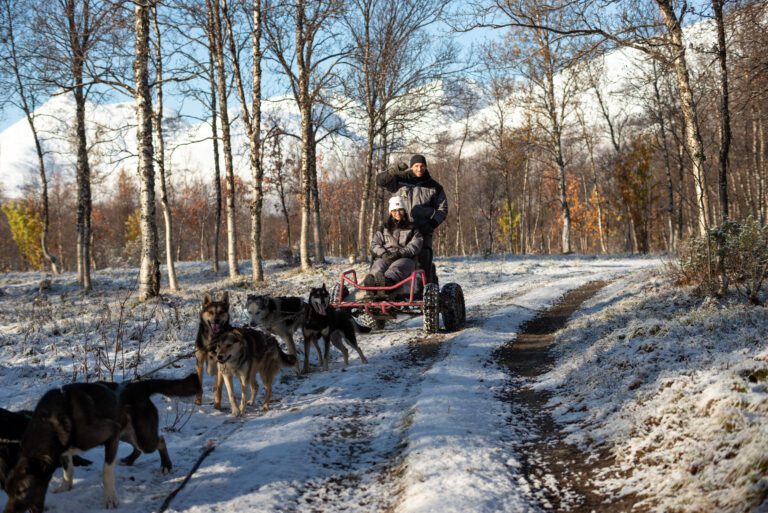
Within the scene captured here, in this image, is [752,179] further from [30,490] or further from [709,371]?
[30,490]

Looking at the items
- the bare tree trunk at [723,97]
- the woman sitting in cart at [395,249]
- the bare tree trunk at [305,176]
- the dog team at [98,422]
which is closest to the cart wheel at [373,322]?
the woman sitting in cart at [395,249]

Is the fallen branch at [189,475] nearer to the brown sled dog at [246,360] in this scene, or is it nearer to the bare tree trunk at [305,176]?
the brown sled dog at [246,360]

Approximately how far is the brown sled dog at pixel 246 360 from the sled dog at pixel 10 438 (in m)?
2.10

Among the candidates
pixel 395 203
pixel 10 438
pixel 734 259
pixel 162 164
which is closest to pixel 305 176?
pixel 162 164

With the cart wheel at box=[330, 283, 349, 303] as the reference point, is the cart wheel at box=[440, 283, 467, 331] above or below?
below

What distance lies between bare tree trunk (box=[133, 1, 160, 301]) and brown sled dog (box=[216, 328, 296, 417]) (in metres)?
8.39

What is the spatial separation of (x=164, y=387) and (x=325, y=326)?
386 cm

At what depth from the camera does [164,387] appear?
4.75m

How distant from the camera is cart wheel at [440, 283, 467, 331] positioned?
9.95m

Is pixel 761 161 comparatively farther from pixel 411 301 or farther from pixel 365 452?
pixel 365 452

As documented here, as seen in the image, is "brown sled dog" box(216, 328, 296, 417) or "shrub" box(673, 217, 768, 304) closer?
"brown sled dog" box(216, 328, 296, 417)

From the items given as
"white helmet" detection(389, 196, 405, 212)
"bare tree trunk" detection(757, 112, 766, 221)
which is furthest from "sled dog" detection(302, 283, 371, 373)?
"bare tree trunk" detection(757, 112, 766, 221)

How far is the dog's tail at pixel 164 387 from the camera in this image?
175 inches

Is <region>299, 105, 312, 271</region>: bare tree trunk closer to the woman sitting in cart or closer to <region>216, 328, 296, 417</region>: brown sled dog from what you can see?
the woman sitting in cart
